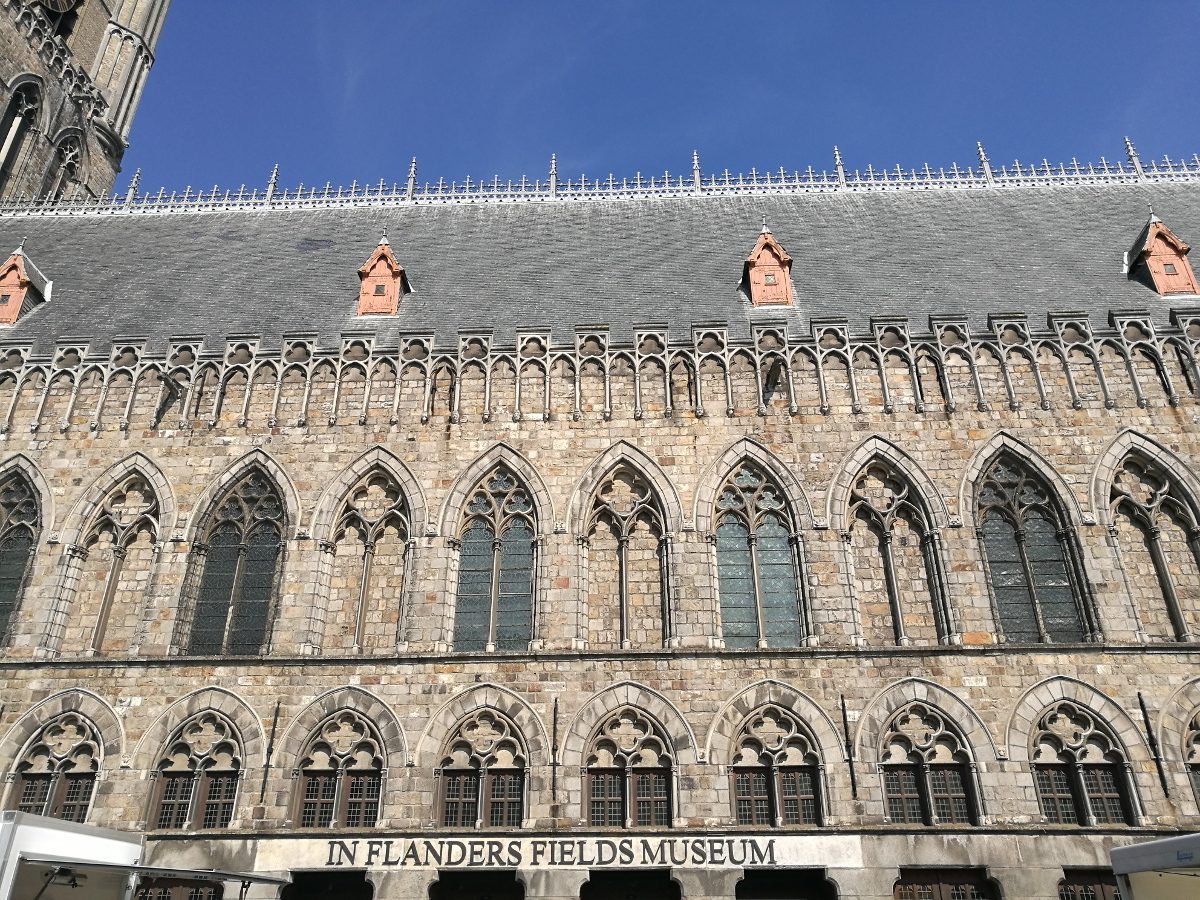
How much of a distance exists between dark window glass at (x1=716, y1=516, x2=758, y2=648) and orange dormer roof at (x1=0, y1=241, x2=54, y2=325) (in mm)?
18075

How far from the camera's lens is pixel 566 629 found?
15.9m

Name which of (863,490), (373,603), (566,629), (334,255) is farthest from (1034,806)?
(334,255)

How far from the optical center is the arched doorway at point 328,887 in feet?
47.4

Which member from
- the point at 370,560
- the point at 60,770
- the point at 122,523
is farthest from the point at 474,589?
the point at 60,770

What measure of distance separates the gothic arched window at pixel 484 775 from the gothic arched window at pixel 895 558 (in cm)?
671

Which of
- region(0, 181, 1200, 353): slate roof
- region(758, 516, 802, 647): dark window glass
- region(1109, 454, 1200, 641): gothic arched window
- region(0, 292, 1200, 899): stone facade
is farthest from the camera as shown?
region(0, 181, 1200, 353): slate roof

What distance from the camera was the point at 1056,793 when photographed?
14586mm

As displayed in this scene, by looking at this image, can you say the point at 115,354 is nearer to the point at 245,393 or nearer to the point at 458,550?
the point at 245,393

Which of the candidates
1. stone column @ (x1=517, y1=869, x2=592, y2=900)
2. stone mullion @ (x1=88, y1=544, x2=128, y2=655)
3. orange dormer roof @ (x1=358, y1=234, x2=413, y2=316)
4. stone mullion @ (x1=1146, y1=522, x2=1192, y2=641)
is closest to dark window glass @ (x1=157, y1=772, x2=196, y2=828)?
stone mullion @ (x1=88, y1=544, x2=128, y2=655)

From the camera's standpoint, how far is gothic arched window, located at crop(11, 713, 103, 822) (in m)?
15.1

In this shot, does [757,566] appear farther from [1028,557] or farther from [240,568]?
[240,568]

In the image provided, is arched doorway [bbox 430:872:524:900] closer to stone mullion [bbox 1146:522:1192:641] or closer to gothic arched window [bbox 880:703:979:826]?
gothic arched window [bbox 880:703:979:826]

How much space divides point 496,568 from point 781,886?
7265mm

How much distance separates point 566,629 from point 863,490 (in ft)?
20.6
